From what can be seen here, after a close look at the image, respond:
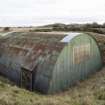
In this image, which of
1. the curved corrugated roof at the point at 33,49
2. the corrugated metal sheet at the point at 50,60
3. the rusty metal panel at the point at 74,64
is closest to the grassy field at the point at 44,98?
the rusty metal panel at the point at 74,64

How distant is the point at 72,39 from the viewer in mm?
13180

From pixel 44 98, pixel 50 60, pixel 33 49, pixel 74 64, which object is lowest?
pixel 44 98

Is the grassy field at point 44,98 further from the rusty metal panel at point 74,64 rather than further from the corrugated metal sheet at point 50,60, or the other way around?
the corrugated metal sheet at point 50,60

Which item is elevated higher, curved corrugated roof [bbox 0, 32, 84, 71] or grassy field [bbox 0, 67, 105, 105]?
curved corrugated roof [bbox 0, 32, 84, 71]

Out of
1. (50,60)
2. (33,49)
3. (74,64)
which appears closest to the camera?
(50,60)

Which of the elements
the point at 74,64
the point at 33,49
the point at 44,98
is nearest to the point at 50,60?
the point at 74,64

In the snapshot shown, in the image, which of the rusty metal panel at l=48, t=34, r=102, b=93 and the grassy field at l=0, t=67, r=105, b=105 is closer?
the grassy field at l=0, t=67, r=105, b=105

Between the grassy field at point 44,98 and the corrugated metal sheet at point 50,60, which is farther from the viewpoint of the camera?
the corrugated metal sheet at point 50,60

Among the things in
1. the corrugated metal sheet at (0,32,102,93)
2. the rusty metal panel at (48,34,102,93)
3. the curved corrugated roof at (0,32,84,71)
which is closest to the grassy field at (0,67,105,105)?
the rusty metal panel at (48,34,102,93)

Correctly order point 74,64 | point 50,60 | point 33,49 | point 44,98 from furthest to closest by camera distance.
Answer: point 33,49, point 74,64, point 50,60, point 44,98

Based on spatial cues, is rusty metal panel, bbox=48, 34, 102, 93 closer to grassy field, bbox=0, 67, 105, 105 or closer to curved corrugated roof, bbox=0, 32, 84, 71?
curved corrugated roof, bbox=0, 32, 84, 71

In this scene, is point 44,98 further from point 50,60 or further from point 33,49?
point 33,49

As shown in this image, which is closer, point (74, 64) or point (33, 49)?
point (74, 64)

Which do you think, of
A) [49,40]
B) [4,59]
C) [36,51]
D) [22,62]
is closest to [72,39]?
[49,40]
